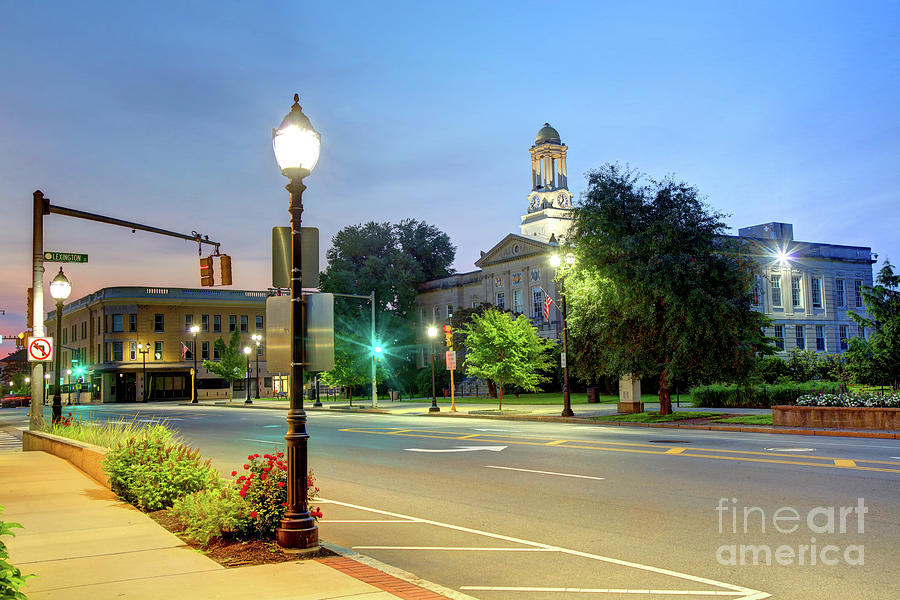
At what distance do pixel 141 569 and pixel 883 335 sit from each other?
34.3m

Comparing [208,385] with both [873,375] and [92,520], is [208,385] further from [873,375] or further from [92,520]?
[92,520]

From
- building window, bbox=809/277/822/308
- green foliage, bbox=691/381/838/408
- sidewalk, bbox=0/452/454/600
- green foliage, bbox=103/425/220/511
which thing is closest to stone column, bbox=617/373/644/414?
green foliage, bbox=691/381/838/408

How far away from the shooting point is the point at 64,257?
67.1 feet

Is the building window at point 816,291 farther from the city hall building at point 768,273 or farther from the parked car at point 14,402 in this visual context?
the parked car at point 14,402

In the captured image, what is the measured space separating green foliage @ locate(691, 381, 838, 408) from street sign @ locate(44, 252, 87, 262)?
85.2ft

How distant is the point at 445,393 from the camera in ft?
225

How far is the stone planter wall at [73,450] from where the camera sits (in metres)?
13.7

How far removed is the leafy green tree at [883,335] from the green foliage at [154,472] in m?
31.3

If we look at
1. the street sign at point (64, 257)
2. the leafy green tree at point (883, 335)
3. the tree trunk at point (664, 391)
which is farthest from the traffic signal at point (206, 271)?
the leafy green tree at point (883, 335)

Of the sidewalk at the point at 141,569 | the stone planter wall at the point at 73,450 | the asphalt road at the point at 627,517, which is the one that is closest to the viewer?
the sidewalk at the point at 141,569

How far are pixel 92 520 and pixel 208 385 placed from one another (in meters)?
85.1

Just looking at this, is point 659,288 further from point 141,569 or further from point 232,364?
point 232,364

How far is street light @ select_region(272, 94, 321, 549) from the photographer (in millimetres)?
7824

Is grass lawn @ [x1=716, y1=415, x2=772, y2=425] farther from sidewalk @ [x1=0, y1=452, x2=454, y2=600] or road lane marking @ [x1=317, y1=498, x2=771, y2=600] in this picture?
sidewalk @ [x1=0, y1=452, x2=454, y2=600]
